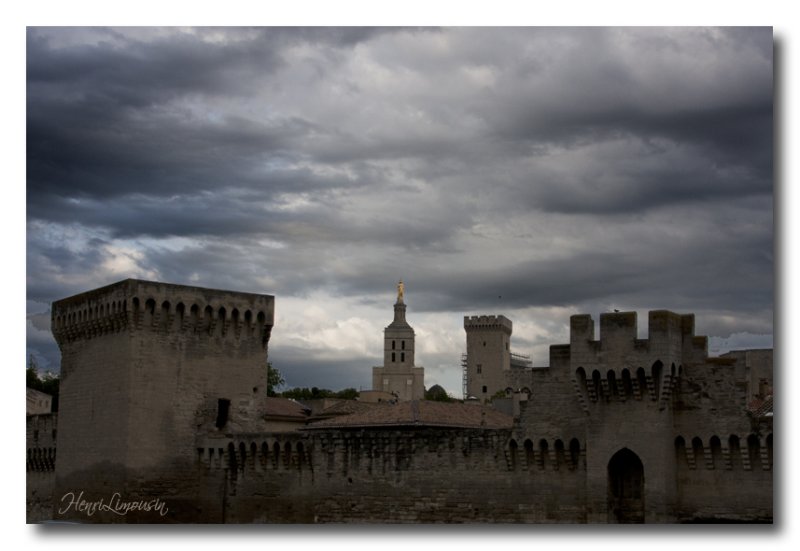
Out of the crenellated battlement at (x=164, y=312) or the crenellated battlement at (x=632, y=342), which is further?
the crenellated battlement at (x=164, y=312)

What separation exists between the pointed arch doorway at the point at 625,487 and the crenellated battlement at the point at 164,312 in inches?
560

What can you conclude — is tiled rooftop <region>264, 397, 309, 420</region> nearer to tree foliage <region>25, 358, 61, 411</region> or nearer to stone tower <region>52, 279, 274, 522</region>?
stone tower <region>52, 279, 274, 522</region>

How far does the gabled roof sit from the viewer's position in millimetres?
33844

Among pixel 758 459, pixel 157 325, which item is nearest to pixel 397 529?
pixel 758 459

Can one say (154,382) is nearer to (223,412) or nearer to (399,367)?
(223,412)

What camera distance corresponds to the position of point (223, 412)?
3812cm

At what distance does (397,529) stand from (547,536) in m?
4.87

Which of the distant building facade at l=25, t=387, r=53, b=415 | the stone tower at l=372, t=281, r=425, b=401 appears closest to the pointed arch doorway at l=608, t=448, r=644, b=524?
the distant building facade at l=25, t=387, r=53, b=415

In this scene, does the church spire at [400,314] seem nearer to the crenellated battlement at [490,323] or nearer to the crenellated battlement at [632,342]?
the crenellated battlement at [490,323]

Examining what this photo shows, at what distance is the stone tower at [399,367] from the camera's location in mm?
142625

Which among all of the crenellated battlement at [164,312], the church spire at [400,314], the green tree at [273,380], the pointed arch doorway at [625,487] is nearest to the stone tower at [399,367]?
the church spire at [400,314]

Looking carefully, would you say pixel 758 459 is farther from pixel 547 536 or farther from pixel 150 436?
pixel 150 436

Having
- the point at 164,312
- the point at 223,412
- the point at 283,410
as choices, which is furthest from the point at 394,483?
the point at 283,410

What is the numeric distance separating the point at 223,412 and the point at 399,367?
105348mm
